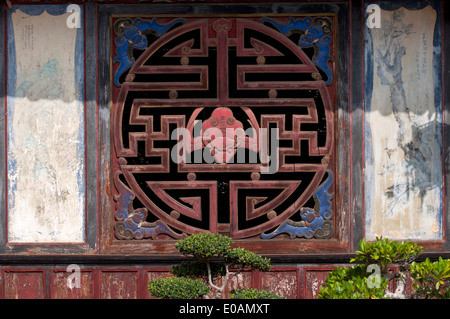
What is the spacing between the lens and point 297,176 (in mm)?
6535

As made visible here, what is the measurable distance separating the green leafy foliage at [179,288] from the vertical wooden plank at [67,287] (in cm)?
166

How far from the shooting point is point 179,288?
4.89m

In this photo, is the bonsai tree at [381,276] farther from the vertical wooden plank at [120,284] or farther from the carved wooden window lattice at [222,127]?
the vertical wooden plank at [120,284]

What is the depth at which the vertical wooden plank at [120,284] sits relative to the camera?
6.45 metres

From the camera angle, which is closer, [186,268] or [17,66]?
[186,268]

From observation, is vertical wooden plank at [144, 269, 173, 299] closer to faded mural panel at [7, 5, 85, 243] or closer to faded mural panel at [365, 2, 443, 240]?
faded mural panel at [7, 5, 85, 243]

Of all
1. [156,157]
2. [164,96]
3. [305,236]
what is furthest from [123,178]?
[305,236]

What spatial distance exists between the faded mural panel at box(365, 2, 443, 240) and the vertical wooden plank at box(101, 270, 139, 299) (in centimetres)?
249

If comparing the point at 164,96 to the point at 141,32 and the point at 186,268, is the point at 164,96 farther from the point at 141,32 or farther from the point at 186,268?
the point at 186,268

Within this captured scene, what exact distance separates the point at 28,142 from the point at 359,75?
3.55 m

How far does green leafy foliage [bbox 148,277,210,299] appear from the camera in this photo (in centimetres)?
488

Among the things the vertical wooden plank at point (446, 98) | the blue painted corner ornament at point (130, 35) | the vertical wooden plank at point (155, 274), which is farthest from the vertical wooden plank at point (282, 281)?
the blue painted corner ornament at point (130, 35)

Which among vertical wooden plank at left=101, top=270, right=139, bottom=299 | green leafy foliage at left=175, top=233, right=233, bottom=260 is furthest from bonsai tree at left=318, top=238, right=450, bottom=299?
vertical wooden plank at left=101, top=270, right=139, bottom=299

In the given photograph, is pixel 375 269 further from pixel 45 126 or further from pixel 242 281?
pixel 45 126
